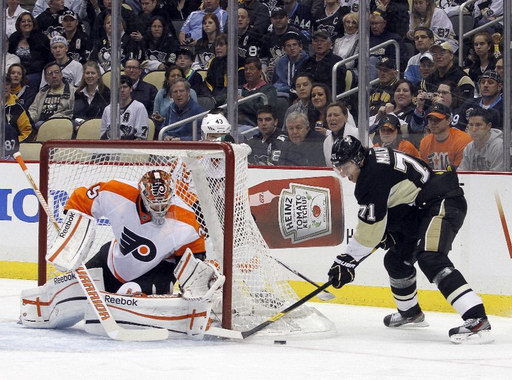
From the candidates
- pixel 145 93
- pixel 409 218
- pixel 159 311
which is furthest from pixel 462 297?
pixel 145 93

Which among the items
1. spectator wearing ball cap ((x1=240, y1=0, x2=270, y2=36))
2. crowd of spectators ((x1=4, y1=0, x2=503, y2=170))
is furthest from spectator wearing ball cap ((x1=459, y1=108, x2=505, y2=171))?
spectator wearing ball cap ((x1=240, y1=0, x2=270, y2=36))

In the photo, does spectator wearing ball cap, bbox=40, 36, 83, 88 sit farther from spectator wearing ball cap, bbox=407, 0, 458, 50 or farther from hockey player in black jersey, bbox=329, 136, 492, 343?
hockey player in black jersey, bbox=329, 136, 492, 343

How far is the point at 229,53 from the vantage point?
729 cm

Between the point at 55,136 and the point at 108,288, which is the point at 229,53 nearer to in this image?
the point at 55,136

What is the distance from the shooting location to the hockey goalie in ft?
16.5

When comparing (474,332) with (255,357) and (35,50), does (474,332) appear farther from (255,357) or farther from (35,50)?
(35,50)

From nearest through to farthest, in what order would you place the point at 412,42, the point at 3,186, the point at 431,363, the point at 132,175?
the point at 431,363 → the point at 132,175 → the point at 412,42 → the point at 3,186

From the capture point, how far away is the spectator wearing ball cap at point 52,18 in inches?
328

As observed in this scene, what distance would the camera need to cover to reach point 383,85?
21.9 ft

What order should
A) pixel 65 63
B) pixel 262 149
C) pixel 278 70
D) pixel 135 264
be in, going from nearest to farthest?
1. pixel 135 264
2. pixel 262 149
3. pixel 278 70
4. pixel 65 63

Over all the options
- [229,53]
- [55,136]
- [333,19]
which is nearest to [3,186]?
[55,136]

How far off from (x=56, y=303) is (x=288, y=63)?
258 cm

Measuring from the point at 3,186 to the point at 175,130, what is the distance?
1.32 metres

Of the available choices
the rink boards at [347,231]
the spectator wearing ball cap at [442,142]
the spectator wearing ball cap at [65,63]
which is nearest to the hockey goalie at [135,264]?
the rink boards at [347,231]
